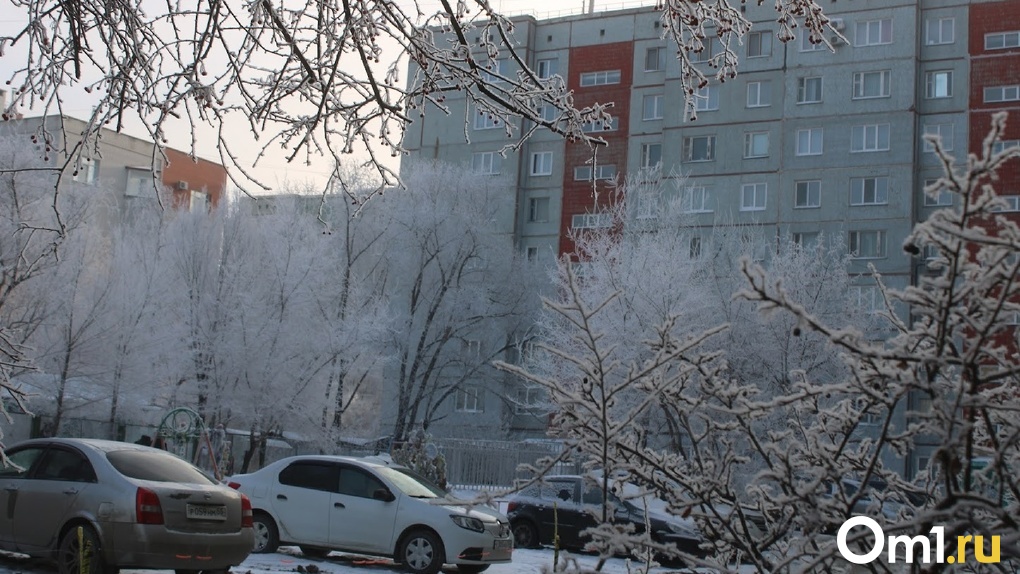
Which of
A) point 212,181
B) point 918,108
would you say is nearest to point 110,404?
point 918,108

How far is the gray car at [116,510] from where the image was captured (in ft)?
34.6

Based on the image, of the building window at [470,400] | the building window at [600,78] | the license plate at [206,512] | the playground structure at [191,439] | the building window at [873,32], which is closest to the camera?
the license plate at [206,512]

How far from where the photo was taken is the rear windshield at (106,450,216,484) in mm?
11102

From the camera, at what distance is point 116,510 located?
1060 cm

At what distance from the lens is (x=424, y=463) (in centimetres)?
2884

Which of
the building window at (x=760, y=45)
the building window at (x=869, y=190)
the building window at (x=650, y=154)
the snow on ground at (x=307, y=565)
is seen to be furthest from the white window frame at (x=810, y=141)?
the snow on ground at (x=307, y=565)

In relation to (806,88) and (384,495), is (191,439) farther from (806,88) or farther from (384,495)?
(806,88)

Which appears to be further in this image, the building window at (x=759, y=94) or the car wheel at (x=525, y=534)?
the building window at (x=759, y=94)

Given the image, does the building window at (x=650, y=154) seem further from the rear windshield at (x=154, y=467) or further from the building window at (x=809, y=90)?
the rear windshield at (x=154, y=467)

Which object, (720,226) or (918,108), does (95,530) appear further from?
(918,108)

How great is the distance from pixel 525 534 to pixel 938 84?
31.3m

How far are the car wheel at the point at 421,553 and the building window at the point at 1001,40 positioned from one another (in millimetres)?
36900

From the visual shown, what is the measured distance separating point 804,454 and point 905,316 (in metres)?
35.7

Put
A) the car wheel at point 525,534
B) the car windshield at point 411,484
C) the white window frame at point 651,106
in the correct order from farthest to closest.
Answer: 1. the white window frame at point 651,106
2. the car wheel at point 525,534
3. the car windshield at point 411,484
